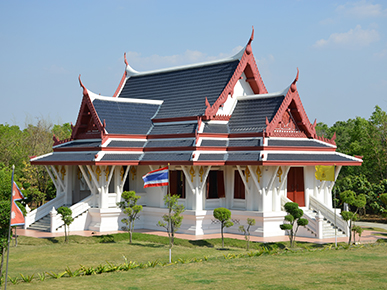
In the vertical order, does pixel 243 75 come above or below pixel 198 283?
above

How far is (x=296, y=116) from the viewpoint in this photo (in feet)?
89.2

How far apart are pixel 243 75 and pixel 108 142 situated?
8.08 meters

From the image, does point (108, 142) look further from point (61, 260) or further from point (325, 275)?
point (325, 275)

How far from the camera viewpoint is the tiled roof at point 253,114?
26.4m

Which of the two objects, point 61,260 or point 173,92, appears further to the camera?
point 173,92

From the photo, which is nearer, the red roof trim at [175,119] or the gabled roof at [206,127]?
the gabled roof at [206,127]

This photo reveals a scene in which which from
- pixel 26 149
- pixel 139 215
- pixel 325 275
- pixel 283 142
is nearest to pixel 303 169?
pixel 283 142

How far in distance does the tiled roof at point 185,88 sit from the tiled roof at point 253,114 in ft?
4.80

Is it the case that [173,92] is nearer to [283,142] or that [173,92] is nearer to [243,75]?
[243,75]

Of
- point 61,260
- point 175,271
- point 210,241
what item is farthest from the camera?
point 210,241

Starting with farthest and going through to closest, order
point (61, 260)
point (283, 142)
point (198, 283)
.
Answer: point (283, 142) → point (61, 260) → point (198, 283)

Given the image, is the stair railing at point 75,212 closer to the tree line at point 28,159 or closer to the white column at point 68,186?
the white column at point 68,186

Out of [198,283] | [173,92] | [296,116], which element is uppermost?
[173,92]

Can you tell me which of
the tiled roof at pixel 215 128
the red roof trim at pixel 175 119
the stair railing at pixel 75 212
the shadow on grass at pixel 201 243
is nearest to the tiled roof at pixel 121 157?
the stair railing at pixel 75 212
